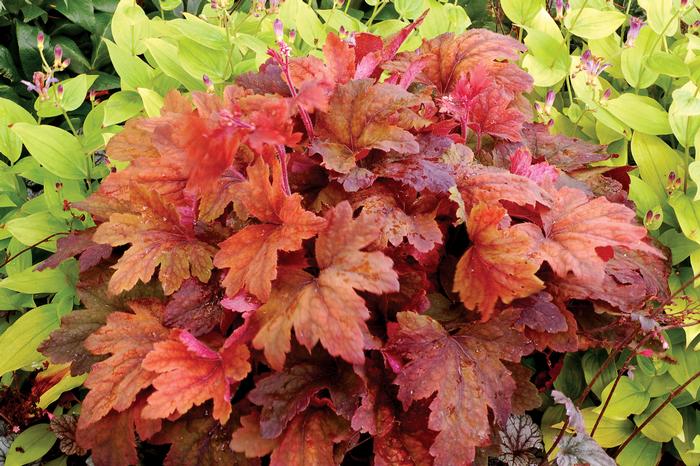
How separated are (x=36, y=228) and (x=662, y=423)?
5.50 ft

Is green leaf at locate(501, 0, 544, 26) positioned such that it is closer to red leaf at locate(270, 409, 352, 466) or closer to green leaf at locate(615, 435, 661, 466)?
green leaf at locate(615, 435, 661, 466)

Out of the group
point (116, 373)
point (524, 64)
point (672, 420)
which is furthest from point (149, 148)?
point (672, 420)

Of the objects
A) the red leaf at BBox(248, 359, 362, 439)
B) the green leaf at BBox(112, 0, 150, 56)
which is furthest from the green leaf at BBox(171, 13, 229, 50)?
the red leaf at BBox(248, 359, 362, 439)

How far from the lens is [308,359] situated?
1.22 m

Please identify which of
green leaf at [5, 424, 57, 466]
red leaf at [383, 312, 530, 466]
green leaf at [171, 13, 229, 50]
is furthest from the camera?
green leaf at [171, 13, 229, 50]

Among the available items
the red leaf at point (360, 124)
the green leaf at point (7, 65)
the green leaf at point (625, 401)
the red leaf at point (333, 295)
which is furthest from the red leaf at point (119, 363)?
the green leaf at point (7, 65)

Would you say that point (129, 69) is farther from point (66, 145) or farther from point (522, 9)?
point (522, 9)

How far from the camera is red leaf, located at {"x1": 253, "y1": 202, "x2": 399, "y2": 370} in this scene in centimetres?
101

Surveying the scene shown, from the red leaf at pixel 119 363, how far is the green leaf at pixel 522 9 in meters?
1.50

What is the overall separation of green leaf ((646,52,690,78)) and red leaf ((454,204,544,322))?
975mm

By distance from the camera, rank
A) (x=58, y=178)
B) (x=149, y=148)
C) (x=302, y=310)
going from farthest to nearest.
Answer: (x=58, y=178) < (x=149, y=148) < (x=302, y=310)

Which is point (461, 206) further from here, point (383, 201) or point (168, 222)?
point (168, 222)

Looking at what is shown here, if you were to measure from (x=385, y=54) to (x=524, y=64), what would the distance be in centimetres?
68

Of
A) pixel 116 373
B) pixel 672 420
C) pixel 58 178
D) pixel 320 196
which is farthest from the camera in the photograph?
pixel 58 178
